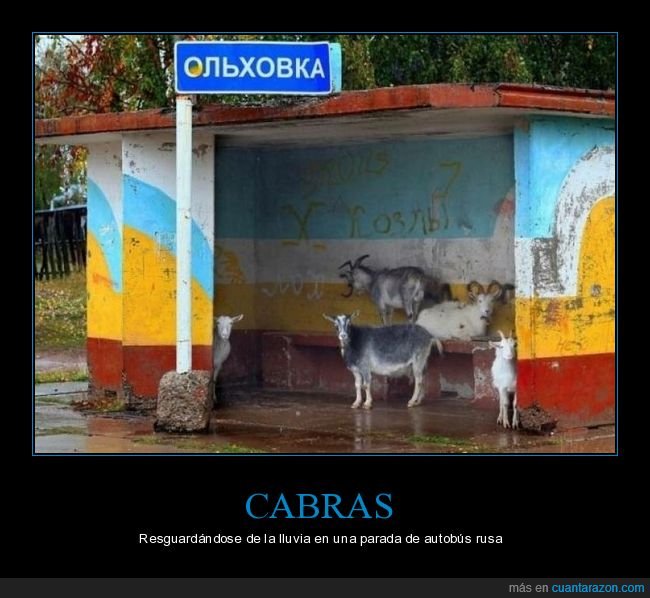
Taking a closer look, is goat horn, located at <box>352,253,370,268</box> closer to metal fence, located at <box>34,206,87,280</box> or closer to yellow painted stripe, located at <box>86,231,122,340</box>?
yellow painted stripe, located at <box>86,231,122,340</box>

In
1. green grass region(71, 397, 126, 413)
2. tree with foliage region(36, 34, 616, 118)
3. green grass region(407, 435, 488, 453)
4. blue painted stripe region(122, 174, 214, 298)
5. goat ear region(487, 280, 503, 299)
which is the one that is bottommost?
green grass region(407, 435, 488, 453)

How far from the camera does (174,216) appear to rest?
1369 cm

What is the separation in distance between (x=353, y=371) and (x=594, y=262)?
2895 mm

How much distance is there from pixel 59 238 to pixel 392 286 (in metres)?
12.6

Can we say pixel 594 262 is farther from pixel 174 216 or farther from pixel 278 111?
pixel 174 216

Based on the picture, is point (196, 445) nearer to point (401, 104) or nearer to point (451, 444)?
point (451, 444)

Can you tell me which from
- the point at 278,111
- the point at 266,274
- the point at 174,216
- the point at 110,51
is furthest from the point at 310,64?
the point at 110,51

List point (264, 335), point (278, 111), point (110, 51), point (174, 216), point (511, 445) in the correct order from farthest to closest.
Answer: point (110, 51)
point (264, 335)
point (174, 216)
point (278, 111)
point (511, 445)

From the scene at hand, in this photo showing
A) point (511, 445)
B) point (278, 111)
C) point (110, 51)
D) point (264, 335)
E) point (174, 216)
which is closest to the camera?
point (511, 445)

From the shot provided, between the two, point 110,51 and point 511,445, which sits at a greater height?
point 110,51

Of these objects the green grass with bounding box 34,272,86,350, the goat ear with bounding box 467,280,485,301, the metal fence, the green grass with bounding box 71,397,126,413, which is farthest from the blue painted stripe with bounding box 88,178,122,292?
the metal fence

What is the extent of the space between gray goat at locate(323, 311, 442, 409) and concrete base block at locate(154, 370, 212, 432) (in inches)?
95.5

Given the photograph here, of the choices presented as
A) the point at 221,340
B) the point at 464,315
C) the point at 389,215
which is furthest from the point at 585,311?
the point at 221,340

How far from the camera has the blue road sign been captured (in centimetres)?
1149
